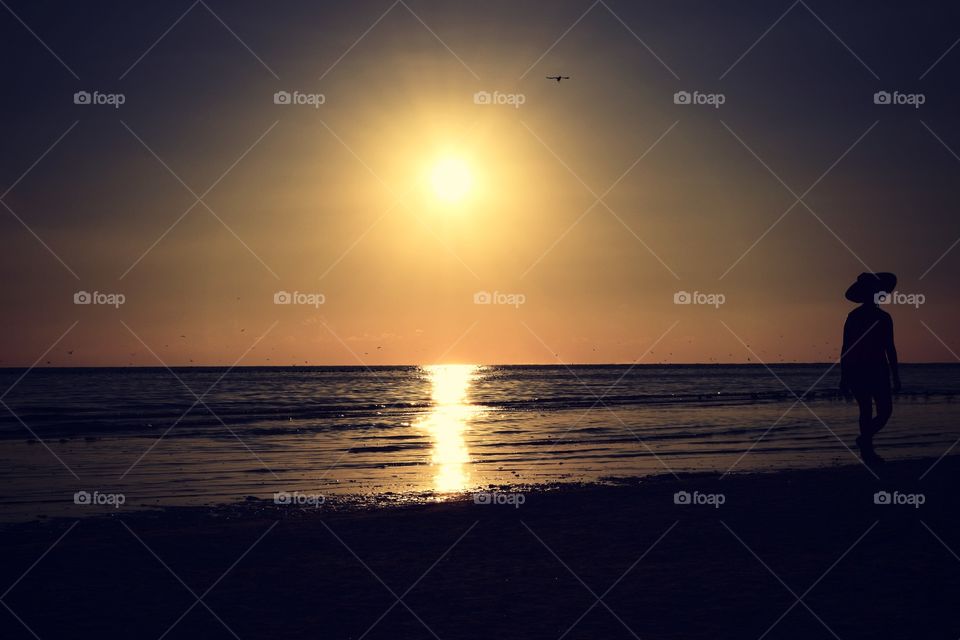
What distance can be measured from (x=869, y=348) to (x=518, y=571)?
819 centimetres

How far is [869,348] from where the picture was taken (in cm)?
1359

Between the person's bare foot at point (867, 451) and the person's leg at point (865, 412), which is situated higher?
the person's leg at point (865, 412)

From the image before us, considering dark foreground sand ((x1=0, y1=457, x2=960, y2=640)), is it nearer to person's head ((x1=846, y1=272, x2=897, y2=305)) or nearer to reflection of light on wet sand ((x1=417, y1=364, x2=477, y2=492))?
person's head ((x1=846, y1=272, x2=897, y2=305))

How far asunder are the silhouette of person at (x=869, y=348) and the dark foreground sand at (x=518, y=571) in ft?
5.65

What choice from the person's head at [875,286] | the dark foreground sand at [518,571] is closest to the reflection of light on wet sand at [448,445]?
the dark foreground sand at [518,571]

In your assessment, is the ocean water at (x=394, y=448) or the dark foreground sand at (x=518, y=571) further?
the ocean water at (x=394, y=448)

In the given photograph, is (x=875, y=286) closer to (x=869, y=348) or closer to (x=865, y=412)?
(x=869, y=348)

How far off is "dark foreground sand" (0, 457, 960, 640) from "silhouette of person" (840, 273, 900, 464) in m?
1.72

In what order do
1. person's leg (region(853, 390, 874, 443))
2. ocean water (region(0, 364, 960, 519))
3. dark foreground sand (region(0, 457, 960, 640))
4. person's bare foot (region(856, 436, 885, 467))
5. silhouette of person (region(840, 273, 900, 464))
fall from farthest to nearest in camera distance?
ocean water (region(0, 364, 960, 519))
person's bare foot (region(856, 436, 885, 467))
person's leg (region(853, 390, 874, 443))
silhouette of person (region(840, 273, 900, 464))
dark foreground sand (region(0, 457, 960, 640))

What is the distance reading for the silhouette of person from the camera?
13578 mm

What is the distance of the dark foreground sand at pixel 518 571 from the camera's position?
21.9 ft

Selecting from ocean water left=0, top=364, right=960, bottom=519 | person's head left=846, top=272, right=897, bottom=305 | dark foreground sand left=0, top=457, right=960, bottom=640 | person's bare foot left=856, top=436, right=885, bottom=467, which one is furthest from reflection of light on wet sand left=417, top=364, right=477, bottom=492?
person's head left=846, top=272, right=897, bottom=305

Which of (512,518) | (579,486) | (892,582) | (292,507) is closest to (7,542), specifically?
(292,507)

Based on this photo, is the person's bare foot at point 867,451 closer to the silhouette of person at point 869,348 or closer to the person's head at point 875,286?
the silhouette of person at point 869,348
